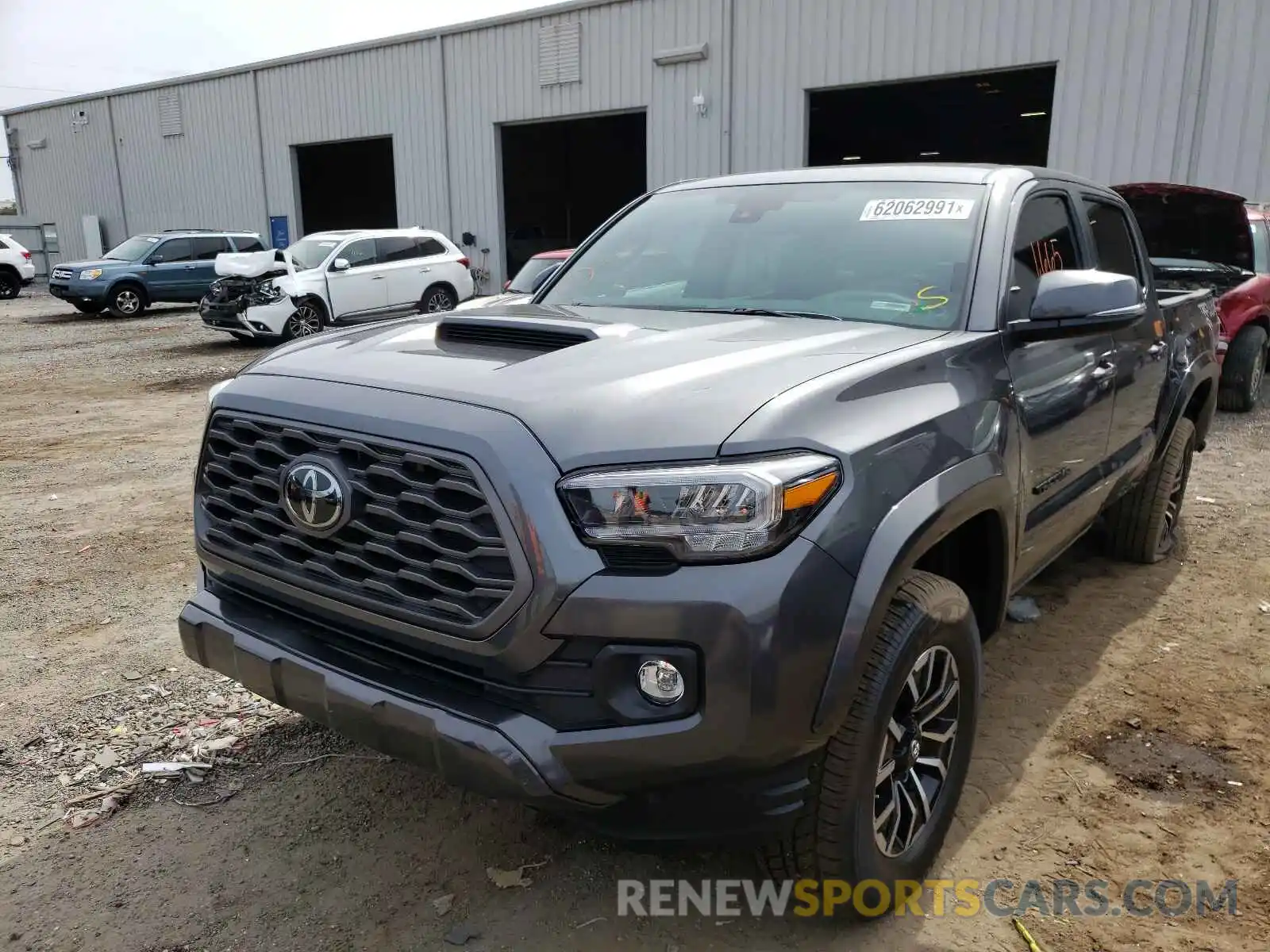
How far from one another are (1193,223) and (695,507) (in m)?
8.93

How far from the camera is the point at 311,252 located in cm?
1510

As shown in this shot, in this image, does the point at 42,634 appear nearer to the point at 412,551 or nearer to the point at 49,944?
the point at 49,944

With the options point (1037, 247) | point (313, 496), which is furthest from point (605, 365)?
point (1037, 247)

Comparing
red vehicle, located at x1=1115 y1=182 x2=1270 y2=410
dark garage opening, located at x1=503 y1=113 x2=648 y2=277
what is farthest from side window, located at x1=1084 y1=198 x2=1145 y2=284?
dark garage opening, located at x1=503 y1=113 x2=648 y2=277

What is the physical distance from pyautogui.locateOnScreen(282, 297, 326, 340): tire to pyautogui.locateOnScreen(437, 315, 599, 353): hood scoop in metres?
12.3

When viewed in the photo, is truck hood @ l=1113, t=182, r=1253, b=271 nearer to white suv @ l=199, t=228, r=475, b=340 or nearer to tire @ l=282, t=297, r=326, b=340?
white suv @ l=199, t=228, r=475, b=340

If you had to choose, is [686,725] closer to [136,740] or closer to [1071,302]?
[1071,302]

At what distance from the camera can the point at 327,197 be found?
30.7 metres

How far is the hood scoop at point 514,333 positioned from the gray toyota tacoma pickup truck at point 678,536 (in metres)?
0.01

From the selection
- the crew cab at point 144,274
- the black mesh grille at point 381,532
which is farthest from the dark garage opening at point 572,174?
the black mesh grille at point 381,532

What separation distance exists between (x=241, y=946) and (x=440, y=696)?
36.3 inches

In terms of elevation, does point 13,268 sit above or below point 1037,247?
below

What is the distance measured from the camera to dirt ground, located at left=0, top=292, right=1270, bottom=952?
244 centimetres

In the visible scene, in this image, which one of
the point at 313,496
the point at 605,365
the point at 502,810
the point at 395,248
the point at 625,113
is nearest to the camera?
the point at 313,496
